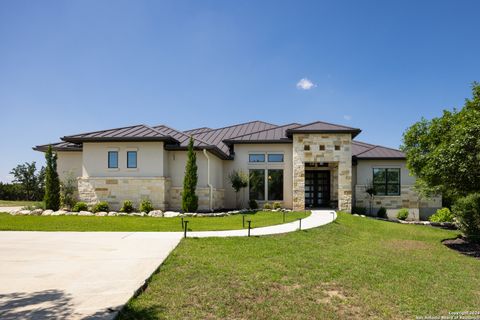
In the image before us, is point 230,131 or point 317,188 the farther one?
point 230,131

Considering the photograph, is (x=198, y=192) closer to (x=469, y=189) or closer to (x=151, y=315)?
(x=469, y=189)

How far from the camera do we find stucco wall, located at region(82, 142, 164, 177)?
19.7 meters

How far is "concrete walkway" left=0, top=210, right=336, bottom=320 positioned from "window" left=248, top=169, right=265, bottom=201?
37.4 feet

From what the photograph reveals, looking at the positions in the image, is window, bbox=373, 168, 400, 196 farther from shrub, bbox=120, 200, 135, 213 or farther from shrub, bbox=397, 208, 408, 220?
shrub, bbox=120, 200, 135, 213

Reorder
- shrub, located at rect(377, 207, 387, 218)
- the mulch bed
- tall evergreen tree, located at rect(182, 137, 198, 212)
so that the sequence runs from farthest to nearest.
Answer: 1. shrub, located at rect(377, 207, 387, 218)
2. tall evergreen tree, located at rect(182, 137, 198, 212)
3. the mulch bed

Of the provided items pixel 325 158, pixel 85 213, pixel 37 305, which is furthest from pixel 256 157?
pixel 37 305

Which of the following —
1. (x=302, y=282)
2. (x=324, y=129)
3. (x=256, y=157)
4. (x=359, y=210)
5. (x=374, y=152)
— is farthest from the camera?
(x=374, y=152)

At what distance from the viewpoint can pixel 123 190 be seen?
64.5 feet

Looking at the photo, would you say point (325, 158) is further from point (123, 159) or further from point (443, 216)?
point (123, 159)

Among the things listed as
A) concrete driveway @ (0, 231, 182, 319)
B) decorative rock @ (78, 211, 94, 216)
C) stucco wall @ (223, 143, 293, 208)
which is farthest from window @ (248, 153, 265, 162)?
concrete driveway @ (0, 231, 182, 319)

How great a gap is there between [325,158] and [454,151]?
429 inches

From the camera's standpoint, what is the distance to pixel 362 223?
16875 mm

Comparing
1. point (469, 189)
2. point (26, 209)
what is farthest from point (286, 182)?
point (26, 209)

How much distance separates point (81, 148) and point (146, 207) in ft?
23.7
